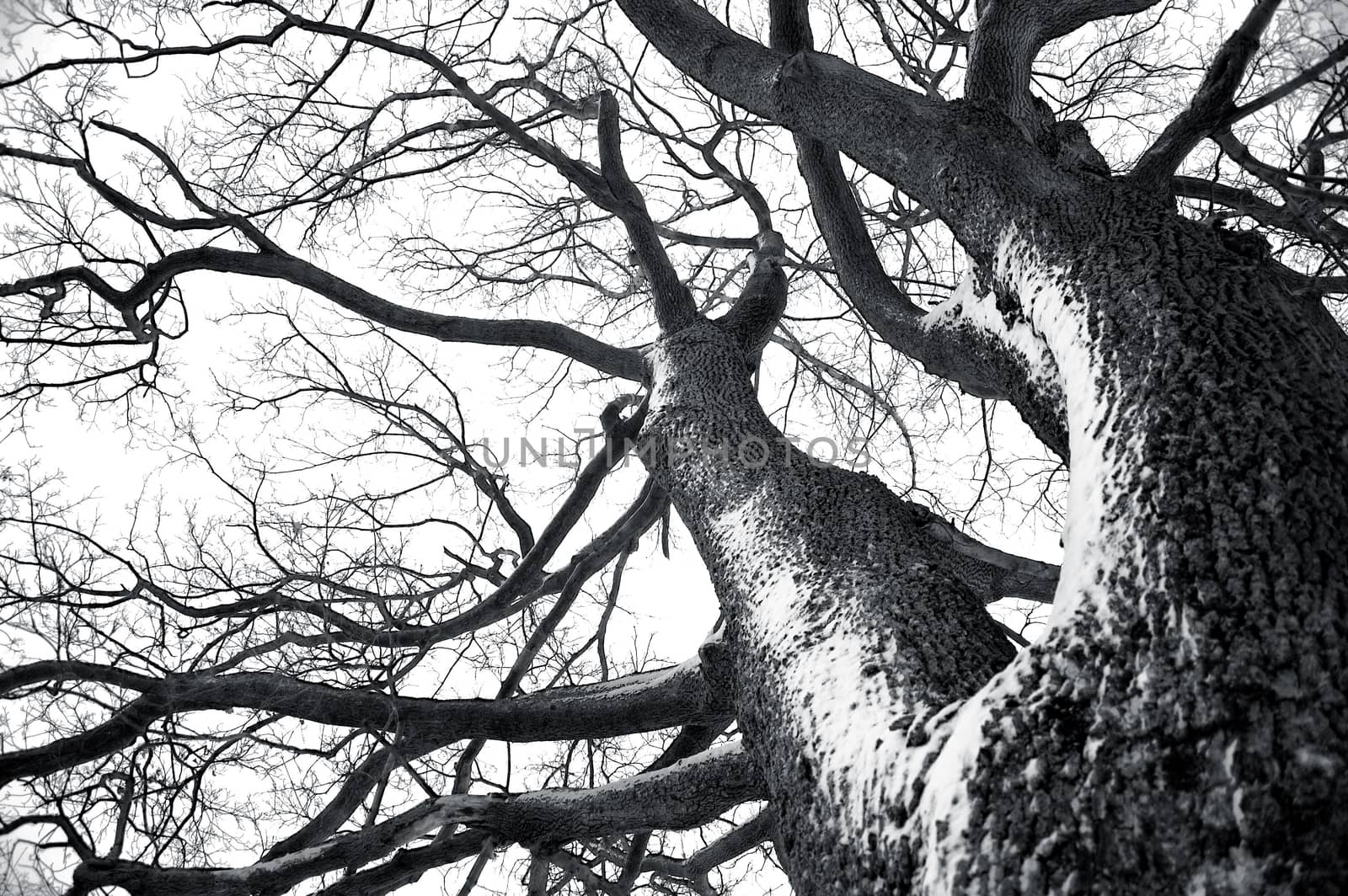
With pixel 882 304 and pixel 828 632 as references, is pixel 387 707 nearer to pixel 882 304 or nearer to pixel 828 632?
pixel 828 632

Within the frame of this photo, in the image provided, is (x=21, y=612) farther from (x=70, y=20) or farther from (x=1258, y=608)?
(x=1258, y=608)

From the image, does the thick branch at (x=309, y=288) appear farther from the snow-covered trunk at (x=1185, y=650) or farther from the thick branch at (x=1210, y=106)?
the snow-covered trunk at (x=1185, y=650)

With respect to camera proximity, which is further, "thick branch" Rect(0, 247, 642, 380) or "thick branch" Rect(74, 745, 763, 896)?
"thick branch" Rect(0, 247, 642, 380)

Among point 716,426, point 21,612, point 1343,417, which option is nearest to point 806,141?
point 716,426

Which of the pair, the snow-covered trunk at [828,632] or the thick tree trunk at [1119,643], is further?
the snow-covered trunk at [828,632]

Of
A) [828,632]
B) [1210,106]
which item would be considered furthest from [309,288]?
[1210,106]

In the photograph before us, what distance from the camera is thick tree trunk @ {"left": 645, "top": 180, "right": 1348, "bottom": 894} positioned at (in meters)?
0.98

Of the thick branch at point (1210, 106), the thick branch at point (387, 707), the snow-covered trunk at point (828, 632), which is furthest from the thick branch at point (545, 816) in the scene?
the thick branch at point (1210, 106)

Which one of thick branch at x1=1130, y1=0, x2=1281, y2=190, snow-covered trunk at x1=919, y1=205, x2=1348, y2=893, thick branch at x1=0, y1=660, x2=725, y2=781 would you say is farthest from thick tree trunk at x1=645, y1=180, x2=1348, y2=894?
thick branch at x1=0, y1=660, x2=725, y2=781

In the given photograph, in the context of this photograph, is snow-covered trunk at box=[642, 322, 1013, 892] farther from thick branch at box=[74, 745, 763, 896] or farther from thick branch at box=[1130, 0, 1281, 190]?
thick branch at box=[1130, 0, 1281, 190]

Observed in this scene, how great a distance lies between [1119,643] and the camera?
1123mm

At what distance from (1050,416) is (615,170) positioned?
8.17ft

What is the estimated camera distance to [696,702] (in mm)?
2467

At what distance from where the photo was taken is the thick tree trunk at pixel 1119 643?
98 centimetres
